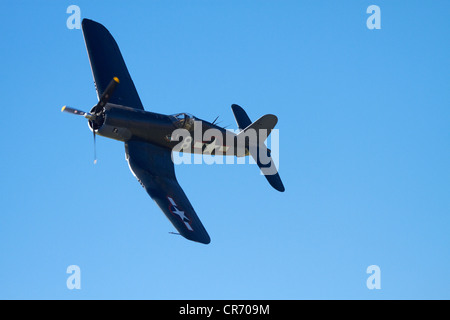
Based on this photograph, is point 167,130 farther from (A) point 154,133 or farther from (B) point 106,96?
(B) point 106,96

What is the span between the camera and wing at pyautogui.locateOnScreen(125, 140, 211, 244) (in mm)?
25438

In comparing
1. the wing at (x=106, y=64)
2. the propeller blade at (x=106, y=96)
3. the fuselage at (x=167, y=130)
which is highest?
the wing at (x=106, y=64)

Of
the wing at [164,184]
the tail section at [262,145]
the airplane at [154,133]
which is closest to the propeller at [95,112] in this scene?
the airplane at [154,133]

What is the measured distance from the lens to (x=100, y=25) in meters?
32.5

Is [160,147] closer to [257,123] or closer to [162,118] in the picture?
[162,118]

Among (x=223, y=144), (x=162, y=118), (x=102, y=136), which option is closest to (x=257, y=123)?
(x=223, y=144)

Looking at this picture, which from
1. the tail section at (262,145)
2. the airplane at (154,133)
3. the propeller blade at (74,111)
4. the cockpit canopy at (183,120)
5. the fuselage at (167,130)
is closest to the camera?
the airplane at (154,133)

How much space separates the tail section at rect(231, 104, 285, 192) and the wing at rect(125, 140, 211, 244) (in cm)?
428

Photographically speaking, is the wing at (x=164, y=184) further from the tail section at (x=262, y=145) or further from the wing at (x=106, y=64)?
the tail section at (x=262, y=145)

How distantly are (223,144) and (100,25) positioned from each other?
841 cm

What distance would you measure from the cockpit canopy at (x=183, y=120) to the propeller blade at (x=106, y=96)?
10.6 ft

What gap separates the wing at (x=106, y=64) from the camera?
3016 centimetres

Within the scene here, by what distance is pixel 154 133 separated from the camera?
2855cm

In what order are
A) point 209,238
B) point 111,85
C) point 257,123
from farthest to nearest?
1. point 257,123
2. point 111,85
3. point 209,238
